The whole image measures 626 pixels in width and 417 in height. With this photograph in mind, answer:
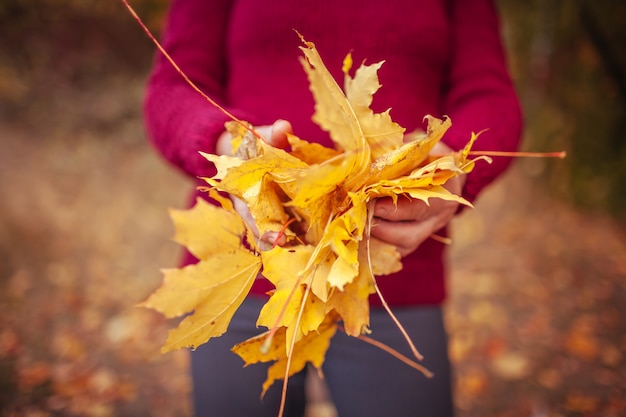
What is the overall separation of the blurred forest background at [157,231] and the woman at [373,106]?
1257 mm

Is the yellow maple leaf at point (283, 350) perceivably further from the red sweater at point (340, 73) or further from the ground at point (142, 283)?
the ground at point (142, 283)

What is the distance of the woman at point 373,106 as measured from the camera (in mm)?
851

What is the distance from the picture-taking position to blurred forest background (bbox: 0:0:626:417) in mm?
1940

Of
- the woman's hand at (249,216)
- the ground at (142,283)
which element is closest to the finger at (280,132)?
the woman's hand at (249,216)

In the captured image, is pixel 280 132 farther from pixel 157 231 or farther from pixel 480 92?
pixel 157 231

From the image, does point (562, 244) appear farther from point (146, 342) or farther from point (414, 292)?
point (146, 342)

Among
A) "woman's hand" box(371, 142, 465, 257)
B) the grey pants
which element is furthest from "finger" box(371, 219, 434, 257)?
the grey pants

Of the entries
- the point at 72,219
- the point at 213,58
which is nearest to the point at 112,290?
the point at 72,219

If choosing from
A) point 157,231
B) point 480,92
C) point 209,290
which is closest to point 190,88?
point 209,290

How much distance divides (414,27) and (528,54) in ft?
8.70

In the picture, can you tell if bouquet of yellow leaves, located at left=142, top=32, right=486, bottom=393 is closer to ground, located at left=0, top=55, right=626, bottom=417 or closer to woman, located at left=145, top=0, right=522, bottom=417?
woman, located at left=145, top=0, right=522, bottom=417

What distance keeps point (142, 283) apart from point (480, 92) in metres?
2.26

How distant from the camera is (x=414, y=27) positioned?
85cm

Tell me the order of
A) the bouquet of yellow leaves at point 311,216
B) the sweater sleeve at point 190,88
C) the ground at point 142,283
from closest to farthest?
1. the bouquet of yellow leaves at point 311,216
2. the sweater sleeve at point 190,88
3. the ground at point 142,283
